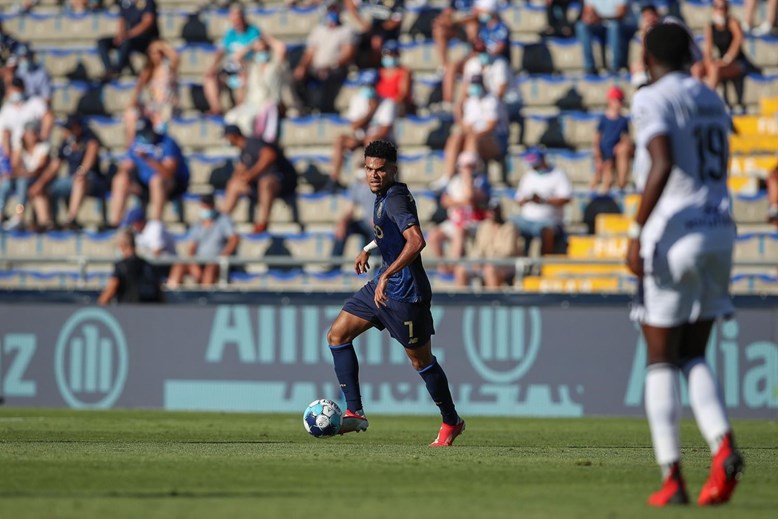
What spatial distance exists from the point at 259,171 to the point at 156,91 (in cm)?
361

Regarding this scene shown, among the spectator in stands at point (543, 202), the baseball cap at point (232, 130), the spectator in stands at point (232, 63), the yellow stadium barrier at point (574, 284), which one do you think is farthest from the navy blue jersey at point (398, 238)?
the spectator in stands at point (232, 63)

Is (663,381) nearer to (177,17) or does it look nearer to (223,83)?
(223,83)

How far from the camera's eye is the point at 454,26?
77.4ft

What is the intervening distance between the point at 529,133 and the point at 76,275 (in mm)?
7038

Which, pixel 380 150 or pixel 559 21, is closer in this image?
pixel 380 150

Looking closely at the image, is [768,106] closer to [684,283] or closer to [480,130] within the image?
[480,130]

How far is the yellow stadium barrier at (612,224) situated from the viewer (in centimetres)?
2047

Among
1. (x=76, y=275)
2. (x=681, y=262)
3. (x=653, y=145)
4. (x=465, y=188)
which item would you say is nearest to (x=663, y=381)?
(x=681, y=262)

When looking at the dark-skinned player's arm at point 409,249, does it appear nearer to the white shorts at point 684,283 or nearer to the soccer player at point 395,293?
the soccer player at point 395,293

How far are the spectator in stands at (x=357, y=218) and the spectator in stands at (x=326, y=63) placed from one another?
10.5ft

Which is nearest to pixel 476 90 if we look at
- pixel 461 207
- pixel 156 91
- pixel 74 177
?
pixel 461 207

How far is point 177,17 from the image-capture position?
26.5 metres

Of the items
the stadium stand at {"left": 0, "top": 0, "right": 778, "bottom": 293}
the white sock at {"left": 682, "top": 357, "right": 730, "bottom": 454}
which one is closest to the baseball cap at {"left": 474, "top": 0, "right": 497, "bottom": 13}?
the stadium stand at {"left": 0, "top": 0, "right": 778, "bottom": 293}

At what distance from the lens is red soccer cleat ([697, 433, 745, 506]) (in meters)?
6.80
